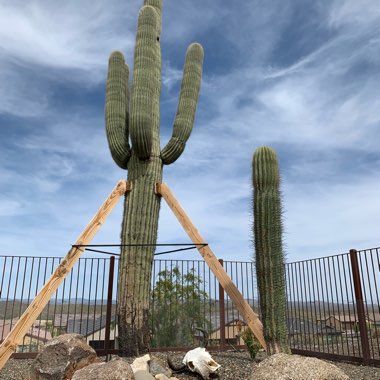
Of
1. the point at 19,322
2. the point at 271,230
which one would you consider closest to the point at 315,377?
the point at 271,230

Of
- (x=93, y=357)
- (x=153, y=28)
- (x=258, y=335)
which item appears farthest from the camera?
(x=153, y=28)

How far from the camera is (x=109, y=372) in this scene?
14.0 feet

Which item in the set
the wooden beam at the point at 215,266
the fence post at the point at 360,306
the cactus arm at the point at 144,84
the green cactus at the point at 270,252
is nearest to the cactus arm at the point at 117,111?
the cactus arm at the point at 144,84

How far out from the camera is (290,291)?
816cm

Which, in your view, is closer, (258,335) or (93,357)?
(93,357)

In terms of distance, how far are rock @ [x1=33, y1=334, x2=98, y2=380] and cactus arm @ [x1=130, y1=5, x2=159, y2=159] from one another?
3320 mm

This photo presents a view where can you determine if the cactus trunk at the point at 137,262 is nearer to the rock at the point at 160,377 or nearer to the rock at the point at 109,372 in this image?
the rock at the point at 160,377

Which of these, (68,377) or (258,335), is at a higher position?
(258,335)

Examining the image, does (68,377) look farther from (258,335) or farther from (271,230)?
(271,230)

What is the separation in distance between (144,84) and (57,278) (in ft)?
12.0

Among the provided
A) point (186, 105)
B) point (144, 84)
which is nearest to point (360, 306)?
point (186, 105)

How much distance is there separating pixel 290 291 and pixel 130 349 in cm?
365

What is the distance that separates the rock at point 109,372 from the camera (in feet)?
13.9

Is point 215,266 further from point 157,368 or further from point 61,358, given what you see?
point 61,358
